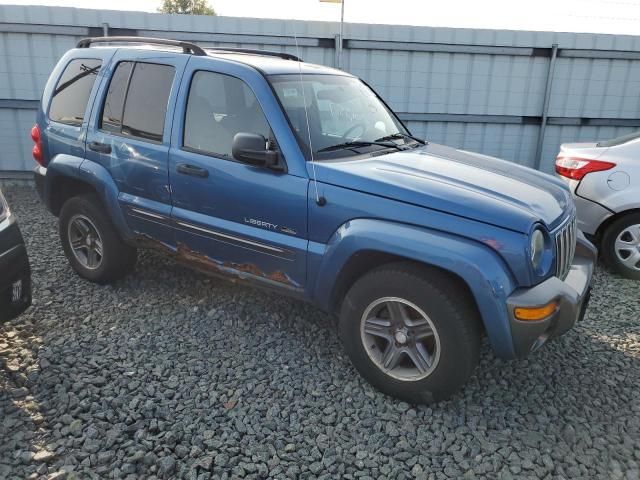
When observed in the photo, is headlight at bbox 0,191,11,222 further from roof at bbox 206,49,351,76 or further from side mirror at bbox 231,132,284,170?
roof at bbox 206,49,351,76

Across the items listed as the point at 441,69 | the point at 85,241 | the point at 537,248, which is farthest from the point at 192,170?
the point at 441,69

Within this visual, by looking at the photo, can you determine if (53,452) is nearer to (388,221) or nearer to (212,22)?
(388,221)

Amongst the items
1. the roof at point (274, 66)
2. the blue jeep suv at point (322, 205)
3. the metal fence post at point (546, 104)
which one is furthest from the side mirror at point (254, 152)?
the metal fence post at point (546, 104)

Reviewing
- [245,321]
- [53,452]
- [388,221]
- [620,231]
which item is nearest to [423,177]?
[388,221]

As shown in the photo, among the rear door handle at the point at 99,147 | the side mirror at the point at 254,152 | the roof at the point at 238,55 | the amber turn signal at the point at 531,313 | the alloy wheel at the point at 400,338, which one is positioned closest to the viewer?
the amber turn signal at the point at 531,313

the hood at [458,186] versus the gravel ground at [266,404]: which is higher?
the hood at [458,186]

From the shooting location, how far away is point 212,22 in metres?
7.58

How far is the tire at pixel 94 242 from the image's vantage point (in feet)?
13.3

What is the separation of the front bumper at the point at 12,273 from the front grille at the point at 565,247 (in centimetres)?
313

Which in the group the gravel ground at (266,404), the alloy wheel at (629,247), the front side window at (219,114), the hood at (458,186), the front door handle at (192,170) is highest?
the front side window at (219,114)

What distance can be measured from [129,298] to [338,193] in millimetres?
2241

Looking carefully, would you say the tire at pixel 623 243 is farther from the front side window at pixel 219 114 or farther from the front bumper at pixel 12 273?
the front bumper at pixel 12 273

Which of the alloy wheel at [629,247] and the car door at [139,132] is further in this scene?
the alloy wheel at [629,247]

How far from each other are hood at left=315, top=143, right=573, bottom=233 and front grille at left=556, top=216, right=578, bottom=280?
8 cm
